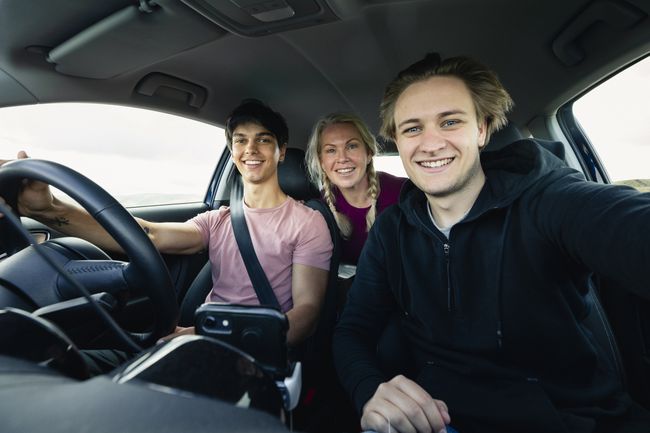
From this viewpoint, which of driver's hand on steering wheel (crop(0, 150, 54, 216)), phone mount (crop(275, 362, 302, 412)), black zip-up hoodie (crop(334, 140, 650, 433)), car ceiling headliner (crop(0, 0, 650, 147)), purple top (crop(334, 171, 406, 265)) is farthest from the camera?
purple top (crop(334, 171, 406, 265))

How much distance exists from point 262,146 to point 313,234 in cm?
54

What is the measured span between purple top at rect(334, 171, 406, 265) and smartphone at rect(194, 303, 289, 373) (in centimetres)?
151

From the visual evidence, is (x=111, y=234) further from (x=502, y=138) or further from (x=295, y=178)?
(x=295, y=178)

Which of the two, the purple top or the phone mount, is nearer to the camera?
the phone mount

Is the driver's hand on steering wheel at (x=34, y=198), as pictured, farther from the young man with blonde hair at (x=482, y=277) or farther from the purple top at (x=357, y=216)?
the purple top at (x=357, y=216)

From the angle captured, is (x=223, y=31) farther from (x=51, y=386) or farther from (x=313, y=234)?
(x=51, y=386)

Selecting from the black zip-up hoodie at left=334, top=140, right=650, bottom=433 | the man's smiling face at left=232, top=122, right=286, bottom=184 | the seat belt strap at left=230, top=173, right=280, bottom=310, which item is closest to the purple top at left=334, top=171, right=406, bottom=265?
the man's smiling face at left=232, top=122, right=286, bottom=184

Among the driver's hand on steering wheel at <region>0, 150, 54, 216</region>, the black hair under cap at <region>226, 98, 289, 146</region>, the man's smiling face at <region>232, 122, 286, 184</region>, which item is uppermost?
the black hair under cap at <region>226, 98, 289, 146</region>

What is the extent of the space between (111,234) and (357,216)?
1.51 metres

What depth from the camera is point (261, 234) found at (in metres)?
1.79

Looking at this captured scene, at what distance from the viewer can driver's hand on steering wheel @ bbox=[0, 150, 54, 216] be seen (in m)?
1.13

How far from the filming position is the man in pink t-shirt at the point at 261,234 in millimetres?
1518

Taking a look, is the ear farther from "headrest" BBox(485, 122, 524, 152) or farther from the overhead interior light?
the overhead interior light

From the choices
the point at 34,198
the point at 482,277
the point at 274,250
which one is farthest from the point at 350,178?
the point at 34,198
